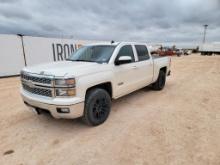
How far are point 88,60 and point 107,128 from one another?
177 centimetres

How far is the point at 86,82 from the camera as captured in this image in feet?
11.1

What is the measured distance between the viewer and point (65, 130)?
3.72 metres

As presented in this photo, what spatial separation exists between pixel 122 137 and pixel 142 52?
10.1 feet

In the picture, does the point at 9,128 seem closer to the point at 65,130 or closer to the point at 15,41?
the point at 65,130

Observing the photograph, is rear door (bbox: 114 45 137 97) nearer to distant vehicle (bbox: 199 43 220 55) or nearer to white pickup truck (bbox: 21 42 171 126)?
white pickup truck (bbox: 21 42 171 126)

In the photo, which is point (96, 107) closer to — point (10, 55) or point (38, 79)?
point (38, 79)

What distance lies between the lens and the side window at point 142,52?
5.28m

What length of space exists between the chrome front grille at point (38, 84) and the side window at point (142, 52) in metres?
2.94

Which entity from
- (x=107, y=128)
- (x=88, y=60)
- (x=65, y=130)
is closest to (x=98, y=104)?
(x=107, y=128)

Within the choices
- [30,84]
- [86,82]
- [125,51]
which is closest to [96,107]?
[86,82]

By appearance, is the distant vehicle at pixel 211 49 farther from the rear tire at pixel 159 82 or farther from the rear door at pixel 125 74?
the rear door at pixel 125 74

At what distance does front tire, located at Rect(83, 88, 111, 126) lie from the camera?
3.58 metres

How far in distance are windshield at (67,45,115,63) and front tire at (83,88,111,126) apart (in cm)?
86

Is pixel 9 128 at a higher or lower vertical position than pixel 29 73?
lower
